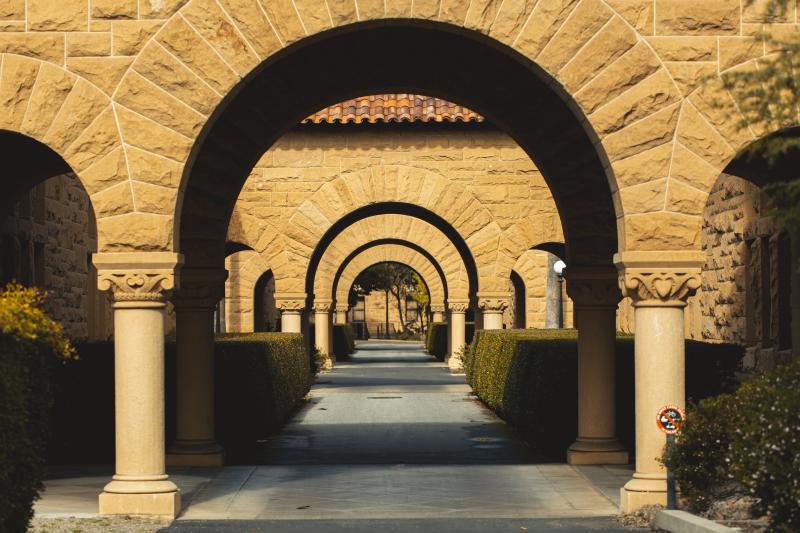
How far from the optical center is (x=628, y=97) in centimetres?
1040

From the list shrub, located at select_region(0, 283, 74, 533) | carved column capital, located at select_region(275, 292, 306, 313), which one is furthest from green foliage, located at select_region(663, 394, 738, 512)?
carved column capital, located at select_region(275, 292, 306, 313)

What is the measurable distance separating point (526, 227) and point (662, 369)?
59.0ft

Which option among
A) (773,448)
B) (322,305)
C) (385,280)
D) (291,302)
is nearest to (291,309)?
(291,302)

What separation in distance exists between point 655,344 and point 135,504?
4.40 m

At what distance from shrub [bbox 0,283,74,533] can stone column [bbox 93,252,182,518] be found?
1394 millimetres

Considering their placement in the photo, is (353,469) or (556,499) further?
(353,469)

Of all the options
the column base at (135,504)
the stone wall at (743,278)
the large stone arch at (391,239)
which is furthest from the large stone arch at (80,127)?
the large stone arch at (391,239)

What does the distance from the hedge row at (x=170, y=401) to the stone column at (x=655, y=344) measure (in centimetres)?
577

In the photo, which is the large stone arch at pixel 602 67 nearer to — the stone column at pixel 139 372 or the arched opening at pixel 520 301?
the stone column at pixel 139 372

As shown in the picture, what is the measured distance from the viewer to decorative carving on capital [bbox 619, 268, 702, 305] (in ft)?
33.9

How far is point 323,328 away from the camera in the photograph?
35000mm

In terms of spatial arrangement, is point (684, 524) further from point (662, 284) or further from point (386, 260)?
point (386, 260)

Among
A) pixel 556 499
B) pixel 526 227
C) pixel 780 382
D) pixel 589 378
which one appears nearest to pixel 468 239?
pixel 526 227

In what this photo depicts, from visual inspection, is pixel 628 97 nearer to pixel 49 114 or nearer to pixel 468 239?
pixel 49 114
